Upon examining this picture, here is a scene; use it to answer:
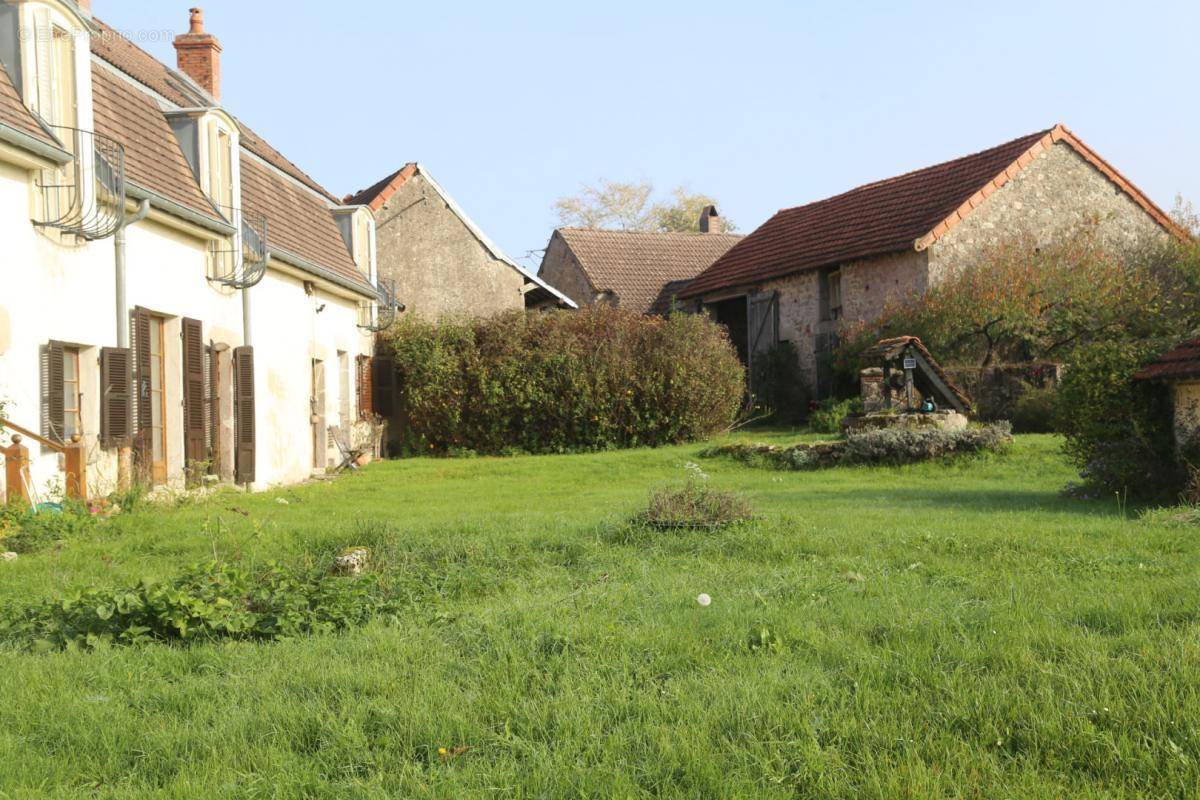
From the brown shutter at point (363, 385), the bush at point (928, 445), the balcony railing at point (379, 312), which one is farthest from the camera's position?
the balcony railing at point (379, 312)

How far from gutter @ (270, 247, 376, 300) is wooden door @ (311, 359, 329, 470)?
61.5 inches

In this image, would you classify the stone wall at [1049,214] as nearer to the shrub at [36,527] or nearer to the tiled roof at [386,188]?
the tiled roof at [386,188]

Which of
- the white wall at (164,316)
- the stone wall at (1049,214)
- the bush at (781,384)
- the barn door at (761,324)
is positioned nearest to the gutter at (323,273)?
the white wall at (164,316)

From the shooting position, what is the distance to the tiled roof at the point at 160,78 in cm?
1408

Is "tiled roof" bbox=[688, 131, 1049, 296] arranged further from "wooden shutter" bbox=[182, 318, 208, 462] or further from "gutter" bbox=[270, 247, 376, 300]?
"wooden shutter" bbox=[182, 318, 208, 462]

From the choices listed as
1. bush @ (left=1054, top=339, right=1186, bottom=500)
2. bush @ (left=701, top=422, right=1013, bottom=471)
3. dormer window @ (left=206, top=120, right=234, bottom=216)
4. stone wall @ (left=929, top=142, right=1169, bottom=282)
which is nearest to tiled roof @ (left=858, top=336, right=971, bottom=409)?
bush @ (left=701, top=422, right=1013, bottom=471)

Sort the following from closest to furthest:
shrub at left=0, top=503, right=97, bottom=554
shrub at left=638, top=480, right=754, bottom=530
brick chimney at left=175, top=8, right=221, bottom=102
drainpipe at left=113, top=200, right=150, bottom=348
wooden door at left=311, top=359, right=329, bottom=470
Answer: shrub at left=638, top=480, right=754, bottom=530
shrub at left=0, top=503, right=97, bottom=554
drainpipe at left=113, top=200, right=150, bottom=348
wooden door at left=311, top=359, right=329, bottom=470
brick chimney at left=175, top=8, right=221, bottom=102

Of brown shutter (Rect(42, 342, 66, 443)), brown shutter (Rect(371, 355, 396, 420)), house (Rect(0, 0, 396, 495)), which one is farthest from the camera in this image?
brown shutter (Rect(371, 355, 396, 420))

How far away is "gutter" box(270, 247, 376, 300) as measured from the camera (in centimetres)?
1675

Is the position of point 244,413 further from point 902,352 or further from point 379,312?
point 902,352

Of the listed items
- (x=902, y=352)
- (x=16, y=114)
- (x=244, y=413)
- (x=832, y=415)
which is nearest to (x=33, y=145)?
(x=16, y=114)

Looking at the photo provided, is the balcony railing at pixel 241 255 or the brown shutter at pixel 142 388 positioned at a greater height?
the balcony railing at pixel 241 255

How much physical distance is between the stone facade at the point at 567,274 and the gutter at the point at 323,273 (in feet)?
50.0

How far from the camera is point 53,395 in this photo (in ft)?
35.1
